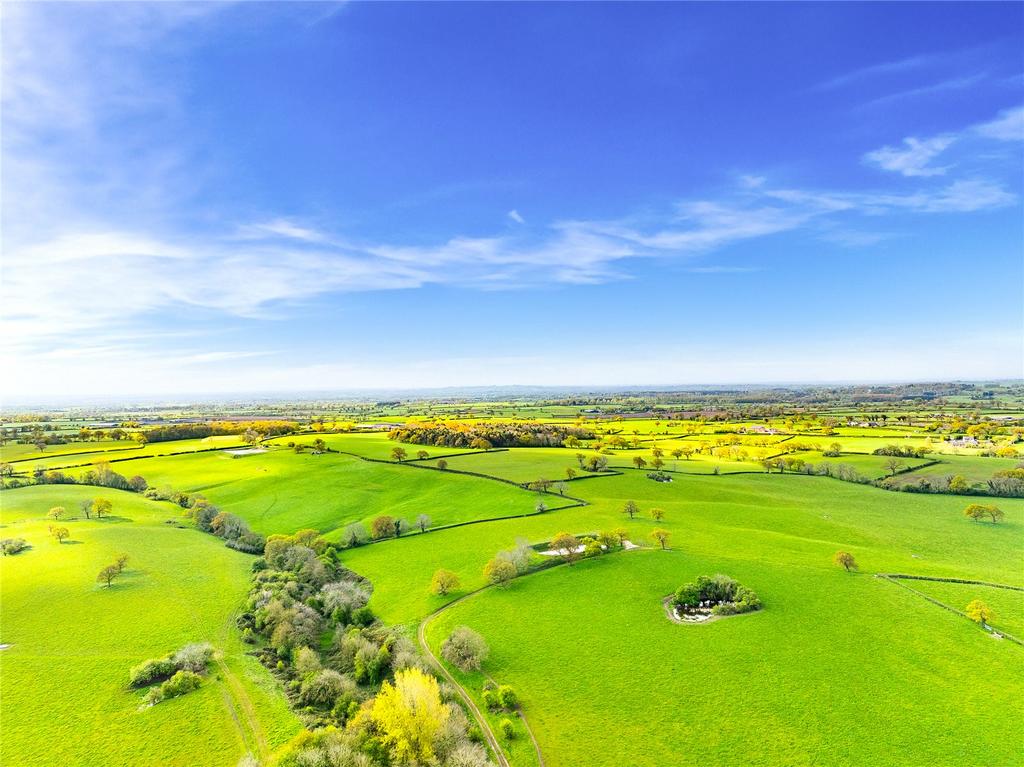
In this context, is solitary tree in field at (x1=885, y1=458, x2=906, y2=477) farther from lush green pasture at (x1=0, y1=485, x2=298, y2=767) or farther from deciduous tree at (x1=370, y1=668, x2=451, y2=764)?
lush green pasture at (x1=0, y1=485, x2=298, y2=767)

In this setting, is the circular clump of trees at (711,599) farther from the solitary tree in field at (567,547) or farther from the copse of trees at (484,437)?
the copse of trees at (484,437)

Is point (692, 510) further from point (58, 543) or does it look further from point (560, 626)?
point (58, 543)

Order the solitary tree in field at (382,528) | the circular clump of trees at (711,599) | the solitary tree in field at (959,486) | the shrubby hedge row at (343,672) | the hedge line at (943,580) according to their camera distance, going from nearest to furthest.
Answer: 1. the shrubby hedge row at (343,672)
2. the hedge line at (943,580)
3. the circular clump of trees at (711,599)
4. the solitary tree in field at (382,528)
5. the solitary tree in field at (959,486)

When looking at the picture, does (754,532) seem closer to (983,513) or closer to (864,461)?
(983,513)

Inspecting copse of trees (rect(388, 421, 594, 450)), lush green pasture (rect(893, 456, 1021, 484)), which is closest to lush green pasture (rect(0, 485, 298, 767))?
copse of trees (rect(388, 421, 594, 450))

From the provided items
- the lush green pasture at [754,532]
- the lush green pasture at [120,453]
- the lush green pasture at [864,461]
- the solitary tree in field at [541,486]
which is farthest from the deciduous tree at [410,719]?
the lush green pasture at [120,453]

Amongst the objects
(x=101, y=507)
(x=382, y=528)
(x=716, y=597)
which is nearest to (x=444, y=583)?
(x=382, y=528)
